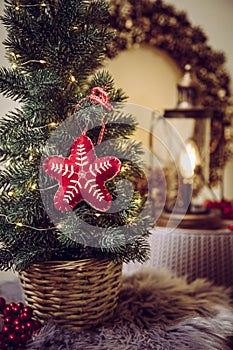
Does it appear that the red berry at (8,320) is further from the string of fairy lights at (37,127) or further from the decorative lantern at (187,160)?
the decorative lantern at (187,160)

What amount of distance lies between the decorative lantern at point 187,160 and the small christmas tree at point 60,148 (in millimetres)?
549

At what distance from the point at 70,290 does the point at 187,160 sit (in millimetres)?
890

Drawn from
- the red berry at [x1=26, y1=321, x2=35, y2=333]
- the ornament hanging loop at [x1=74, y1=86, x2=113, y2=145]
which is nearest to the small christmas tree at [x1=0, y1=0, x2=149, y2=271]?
the ornament hanging loop at [x1=74, y1=86, x2=113, y2=145]

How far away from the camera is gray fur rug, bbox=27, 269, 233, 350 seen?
84 centimetres

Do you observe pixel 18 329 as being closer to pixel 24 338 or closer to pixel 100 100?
pixel 24 338

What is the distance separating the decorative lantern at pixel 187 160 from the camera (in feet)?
4.78

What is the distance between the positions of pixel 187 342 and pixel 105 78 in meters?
0.51

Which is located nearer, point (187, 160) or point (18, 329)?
point (18, 329)

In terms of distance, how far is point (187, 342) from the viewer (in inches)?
34.1

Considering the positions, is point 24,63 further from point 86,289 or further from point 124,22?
point 124,22

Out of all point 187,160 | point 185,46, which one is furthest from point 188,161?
point 185,46

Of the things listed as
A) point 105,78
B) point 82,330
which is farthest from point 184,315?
point 105,78

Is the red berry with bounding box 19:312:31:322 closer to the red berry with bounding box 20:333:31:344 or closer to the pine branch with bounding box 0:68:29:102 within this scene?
the red berry with bounding box 20:333:31:344

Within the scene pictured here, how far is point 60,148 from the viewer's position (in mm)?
885
